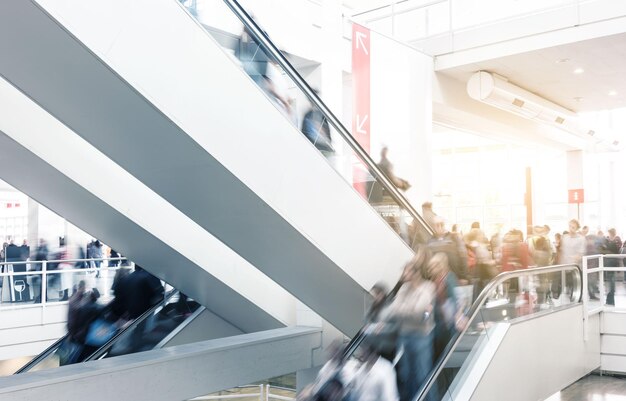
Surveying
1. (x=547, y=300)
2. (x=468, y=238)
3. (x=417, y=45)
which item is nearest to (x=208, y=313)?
(x=468, y=238)

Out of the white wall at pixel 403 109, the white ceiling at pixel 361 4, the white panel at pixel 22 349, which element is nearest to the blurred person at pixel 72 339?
the white panel at pixel 22 349

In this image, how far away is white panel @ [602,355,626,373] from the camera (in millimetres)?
8695

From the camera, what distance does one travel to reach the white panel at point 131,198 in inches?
206

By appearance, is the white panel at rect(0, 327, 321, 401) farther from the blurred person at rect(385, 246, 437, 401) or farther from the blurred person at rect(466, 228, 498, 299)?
the blurred person at rect(385, 246, 437, 401)

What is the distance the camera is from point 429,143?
1091cm

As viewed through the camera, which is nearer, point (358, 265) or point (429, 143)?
point (358, 265)

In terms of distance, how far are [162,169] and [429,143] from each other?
7275 millimetres

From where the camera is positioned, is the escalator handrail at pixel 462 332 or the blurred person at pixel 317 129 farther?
the blurred person at pixel 317 129

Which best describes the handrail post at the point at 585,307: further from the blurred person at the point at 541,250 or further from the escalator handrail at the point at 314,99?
the escalator handrail at the point at 314,99

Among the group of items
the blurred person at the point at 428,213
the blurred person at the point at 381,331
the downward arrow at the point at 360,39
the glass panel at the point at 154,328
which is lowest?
the glass panel at the point at 154,328

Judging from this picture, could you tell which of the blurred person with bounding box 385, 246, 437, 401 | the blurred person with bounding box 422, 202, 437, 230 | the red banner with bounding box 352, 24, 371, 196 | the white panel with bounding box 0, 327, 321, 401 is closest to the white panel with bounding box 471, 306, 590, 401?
the blurred person with bounding box 385, 246, 437, 401

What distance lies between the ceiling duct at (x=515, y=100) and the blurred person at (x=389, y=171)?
2.64 m

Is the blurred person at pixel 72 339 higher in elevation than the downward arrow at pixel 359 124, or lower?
lower

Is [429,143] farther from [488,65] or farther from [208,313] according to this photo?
[208,313]
